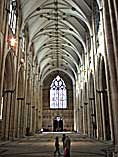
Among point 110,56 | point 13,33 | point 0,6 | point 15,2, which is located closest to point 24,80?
point 13,33

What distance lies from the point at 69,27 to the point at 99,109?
15.4 m

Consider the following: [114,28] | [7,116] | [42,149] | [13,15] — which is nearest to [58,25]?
[13,15]

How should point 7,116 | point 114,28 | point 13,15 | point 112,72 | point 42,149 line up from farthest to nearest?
point 13,15, point 7,116, point 112,72, point 114,28, point 42,149

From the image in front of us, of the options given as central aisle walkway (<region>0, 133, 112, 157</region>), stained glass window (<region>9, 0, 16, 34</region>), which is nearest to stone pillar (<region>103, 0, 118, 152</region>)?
central aisle walkway (<region>0, 133, 112, 157</region>)

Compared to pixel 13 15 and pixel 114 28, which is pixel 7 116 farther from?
pixel 114 28

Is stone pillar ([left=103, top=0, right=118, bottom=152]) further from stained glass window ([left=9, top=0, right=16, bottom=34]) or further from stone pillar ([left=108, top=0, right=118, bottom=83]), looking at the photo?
stained glass window ([left=9, top=0, right=16, bottom=34])

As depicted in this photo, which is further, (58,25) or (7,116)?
(58,25)

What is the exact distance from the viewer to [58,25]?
114 feet

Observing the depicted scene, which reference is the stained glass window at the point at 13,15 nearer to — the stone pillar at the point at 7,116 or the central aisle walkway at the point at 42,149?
the stone pillar at the point at 7,116

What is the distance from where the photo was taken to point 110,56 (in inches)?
594

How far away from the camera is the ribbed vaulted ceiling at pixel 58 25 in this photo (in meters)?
27.5

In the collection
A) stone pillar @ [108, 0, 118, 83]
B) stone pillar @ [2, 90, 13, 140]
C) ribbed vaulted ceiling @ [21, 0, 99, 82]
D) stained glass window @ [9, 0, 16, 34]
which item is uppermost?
ribbed vaulted ceiling @ [21, 0, 99, 82]

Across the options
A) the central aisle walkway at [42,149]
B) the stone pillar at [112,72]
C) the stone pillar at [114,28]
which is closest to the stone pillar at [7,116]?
the central aisle walkway at [42,149]

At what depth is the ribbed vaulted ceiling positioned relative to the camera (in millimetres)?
27500
